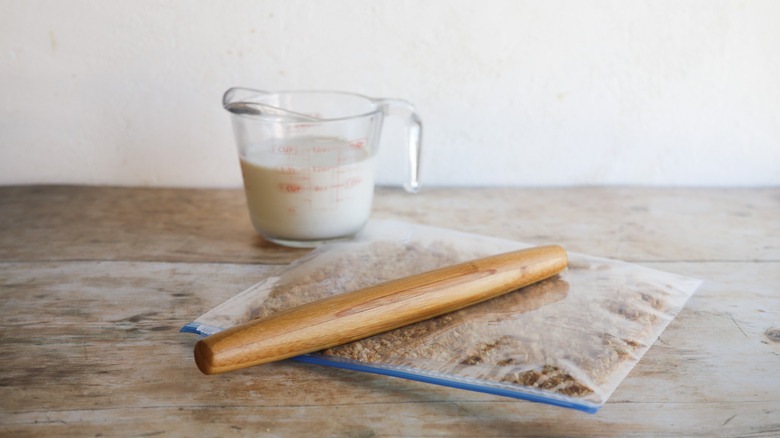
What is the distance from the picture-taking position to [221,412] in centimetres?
44

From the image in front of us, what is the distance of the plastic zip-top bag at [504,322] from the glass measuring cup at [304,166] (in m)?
0.04

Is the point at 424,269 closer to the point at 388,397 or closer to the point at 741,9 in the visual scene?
the point at 388,397

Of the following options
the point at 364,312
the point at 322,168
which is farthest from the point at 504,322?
the point at 322,168

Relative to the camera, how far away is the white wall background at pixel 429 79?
0.88m

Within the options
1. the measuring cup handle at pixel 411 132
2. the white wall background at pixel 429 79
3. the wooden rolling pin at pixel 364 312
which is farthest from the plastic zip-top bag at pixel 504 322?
the white wall background at pixel 429 79

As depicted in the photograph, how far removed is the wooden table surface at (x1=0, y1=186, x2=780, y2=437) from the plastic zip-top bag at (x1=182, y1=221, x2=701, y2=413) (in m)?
0.02

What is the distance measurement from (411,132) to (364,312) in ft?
1.19

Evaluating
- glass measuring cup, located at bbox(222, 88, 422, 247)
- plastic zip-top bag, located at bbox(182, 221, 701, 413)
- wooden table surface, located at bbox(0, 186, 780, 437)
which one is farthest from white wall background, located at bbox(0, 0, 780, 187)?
plastic zip-top bag, located at bbox(182, 221, 701, 413)

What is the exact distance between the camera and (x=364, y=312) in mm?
496

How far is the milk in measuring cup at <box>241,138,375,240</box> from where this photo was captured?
695 mm

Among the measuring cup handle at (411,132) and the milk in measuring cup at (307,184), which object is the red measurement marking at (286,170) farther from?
the measuring cup handle at (411,132)

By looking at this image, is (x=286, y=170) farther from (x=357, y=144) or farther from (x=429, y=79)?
(x=429, y=79)

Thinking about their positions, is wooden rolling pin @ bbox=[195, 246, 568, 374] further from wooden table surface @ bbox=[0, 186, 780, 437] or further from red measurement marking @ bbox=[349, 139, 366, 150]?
red measurement marking @ bbox=[349, 139, 366, 150]

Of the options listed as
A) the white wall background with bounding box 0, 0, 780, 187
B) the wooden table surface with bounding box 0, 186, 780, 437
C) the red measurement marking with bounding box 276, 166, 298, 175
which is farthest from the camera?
the white wall background with bounding box 0, 0, 780, 187
